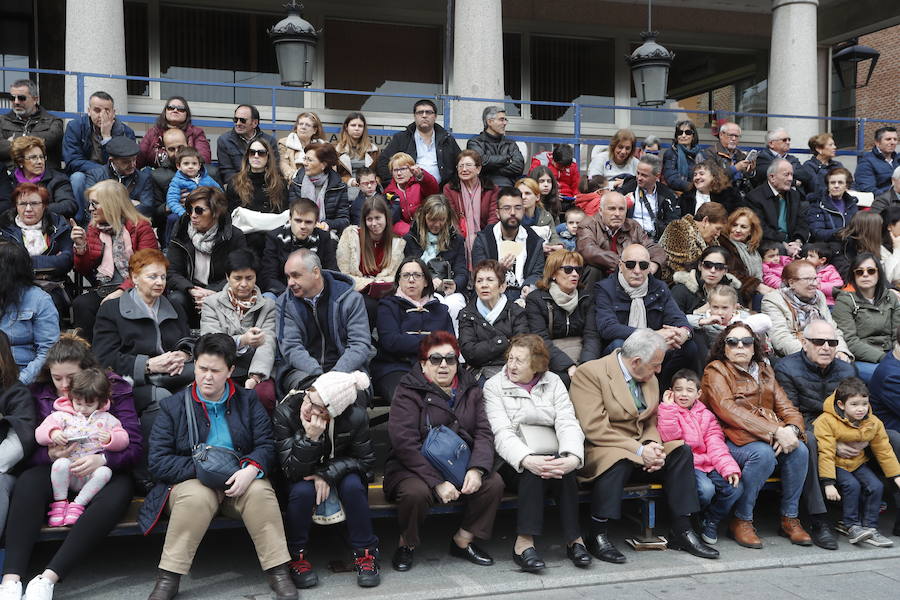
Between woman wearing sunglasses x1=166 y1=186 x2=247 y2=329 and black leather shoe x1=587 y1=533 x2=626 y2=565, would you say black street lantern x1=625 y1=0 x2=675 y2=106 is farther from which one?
black leather shoe x1=587 y1=533 x2=626 y2=565

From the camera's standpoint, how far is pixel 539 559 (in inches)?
230

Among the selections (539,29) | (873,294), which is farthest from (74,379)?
(539,29)

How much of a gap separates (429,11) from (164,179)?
28.6 ft

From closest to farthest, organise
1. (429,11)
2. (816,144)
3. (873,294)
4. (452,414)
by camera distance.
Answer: (452,414)
(873,294)
(816,144)
(429,11)

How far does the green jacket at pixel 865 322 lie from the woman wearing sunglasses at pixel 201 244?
17.8 ft

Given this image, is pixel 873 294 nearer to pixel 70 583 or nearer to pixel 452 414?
pixel 452 414

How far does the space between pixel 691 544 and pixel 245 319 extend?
11.7 feet

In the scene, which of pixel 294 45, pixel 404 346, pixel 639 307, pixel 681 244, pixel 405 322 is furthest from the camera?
pixel 294 45

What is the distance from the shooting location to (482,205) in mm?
9398

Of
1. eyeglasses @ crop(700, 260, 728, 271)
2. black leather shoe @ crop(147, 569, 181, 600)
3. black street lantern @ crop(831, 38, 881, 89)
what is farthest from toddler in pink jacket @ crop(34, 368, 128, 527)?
black street lantern @ crop(831, 38, 881, 89)

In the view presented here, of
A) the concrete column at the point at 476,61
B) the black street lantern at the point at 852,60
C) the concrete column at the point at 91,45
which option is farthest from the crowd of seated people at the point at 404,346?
the black street lantern at the point at 852,60

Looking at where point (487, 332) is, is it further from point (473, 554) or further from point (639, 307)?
point (473, 554)

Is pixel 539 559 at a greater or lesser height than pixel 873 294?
lesser

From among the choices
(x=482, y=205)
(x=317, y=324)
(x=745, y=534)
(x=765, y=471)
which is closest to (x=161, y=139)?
(x=482, y=205)
